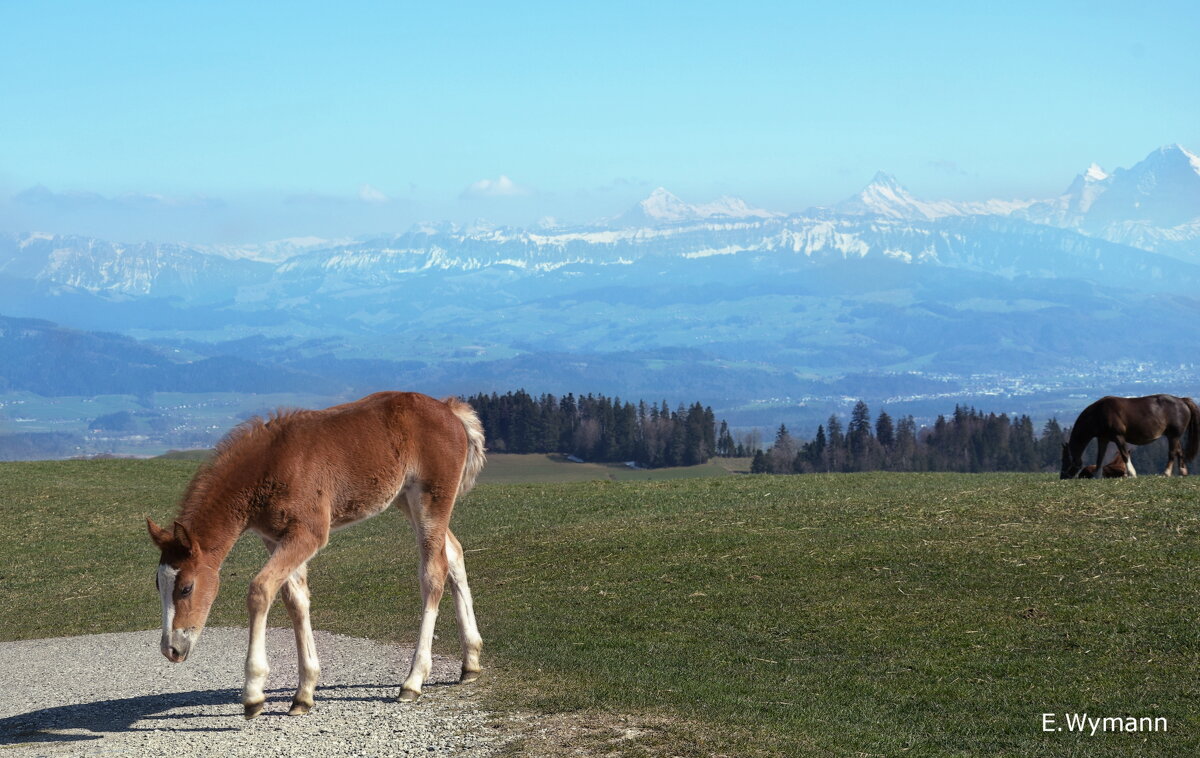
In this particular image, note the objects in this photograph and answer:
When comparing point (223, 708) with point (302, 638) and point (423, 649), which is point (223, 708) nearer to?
point (302, 638)

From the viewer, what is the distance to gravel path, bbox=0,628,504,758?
9.75 metres

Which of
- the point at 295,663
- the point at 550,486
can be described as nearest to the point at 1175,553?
the point at 295,663

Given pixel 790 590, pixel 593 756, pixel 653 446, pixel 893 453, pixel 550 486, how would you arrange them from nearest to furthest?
pixel 593 756
pixel 790 590
pixel 550 486
pixel 893 453
pixel 653 446

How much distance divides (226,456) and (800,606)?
8.04m

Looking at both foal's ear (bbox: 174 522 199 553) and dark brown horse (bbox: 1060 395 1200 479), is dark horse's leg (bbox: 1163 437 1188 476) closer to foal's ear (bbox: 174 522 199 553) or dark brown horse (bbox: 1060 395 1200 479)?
dark brown horse (bbox: 1060 395 1200 479)

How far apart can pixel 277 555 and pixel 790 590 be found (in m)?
8.20

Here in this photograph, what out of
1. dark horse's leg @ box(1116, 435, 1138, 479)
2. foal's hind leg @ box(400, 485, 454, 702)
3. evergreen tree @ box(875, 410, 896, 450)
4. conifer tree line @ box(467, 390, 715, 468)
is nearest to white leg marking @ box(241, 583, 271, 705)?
foal's hind leg @ box(400, 485, 454, 702)

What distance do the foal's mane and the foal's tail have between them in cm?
161

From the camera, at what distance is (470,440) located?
466 inches

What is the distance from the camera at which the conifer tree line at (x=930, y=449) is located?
107 m

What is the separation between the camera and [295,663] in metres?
13.3

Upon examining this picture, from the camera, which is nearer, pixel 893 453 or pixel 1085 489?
pixel 1085 489

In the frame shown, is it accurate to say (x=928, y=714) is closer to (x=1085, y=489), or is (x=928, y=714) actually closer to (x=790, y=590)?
(x=790, y=590)

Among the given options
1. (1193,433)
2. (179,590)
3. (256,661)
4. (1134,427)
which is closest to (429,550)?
(256,661)
